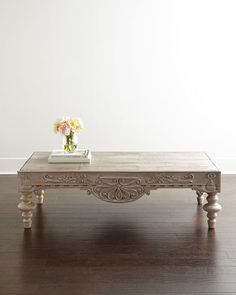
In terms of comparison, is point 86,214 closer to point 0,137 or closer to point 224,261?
point 224,261

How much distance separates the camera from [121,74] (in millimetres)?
5020

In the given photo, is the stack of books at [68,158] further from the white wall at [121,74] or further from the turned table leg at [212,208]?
the white wall at [121,74]

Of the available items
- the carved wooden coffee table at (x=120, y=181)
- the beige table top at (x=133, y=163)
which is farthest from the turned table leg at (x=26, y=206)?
the beige table top at (x=133, y=163)

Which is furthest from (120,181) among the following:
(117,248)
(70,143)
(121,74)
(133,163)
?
(121,74)

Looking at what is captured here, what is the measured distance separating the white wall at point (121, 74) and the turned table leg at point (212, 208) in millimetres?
1599

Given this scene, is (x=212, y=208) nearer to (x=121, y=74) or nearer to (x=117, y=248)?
(x=117, y=248)

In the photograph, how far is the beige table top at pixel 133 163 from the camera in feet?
11.7

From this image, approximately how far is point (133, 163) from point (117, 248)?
698mm

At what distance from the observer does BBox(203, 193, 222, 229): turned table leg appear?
3.56 metres

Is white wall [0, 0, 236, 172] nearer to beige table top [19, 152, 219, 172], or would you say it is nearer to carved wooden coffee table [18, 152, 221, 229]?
beige table top [19, 152, 219, 172]

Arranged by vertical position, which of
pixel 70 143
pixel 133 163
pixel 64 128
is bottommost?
pixel 133 163

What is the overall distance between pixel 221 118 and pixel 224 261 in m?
2.25

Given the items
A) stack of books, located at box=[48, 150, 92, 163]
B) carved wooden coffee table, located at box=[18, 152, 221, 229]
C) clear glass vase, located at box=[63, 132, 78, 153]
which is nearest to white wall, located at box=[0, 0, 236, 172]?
clear glass vase, located at box=[63, 132, 78, 153]

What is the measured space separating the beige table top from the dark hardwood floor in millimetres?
395
